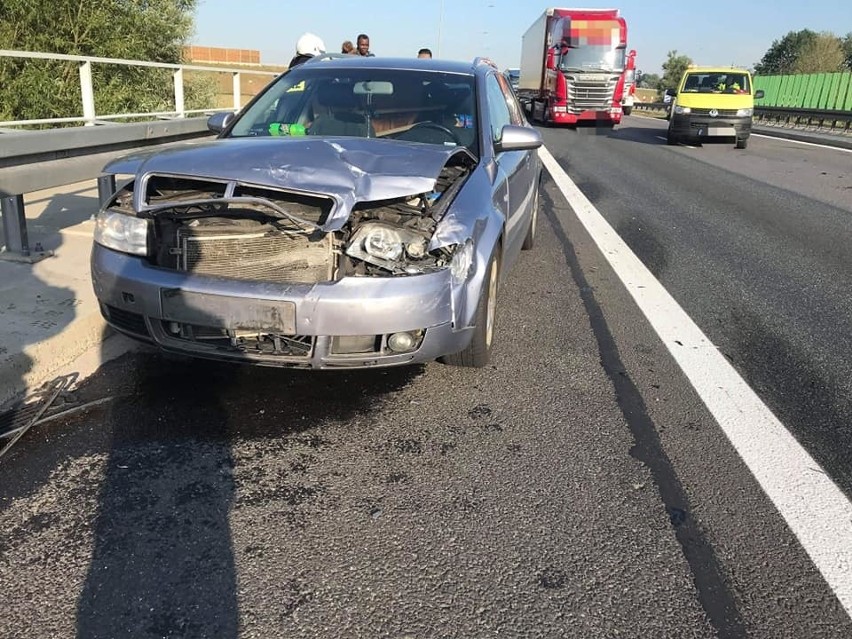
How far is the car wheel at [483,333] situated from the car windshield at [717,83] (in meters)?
18.7

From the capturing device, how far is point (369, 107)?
15.5 ft

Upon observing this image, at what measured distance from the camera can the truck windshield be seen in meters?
23.8

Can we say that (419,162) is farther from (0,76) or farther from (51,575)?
(0,76)

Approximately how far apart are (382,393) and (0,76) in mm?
11829

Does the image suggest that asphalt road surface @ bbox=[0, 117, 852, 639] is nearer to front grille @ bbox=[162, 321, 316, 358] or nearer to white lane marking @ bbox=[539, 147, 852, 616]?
white lane marking @ bbox=[539, 147, 852, 616]

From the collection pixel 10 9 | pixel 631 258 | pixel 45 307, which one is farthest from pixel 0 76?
pixel 631 258

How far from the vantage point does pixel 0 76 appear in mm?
12125

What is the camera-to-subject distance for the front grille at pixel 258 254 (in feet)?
10.6

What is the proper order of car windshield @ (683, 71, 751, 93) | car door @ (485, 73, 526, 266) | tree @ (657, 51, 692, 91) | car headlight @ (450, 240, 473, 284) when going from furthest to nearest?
1. tree @ (657, 51, 692, 91)
2. car windshield @ (683, 71, 751, 93)
3. car door @ (485, 73, 526, 266)
4. car headlight @ (450, 240, 473, 284)

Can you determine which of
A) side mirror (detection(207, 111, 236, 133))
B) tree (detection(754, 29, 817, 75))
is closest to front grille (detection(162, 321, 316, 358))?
side mirror (detection(207, 111, 236, 133))

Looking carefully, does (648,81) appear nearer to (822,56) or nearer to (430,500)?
(822,56)

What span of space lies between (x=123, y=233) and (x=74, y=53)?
12272 millimetres

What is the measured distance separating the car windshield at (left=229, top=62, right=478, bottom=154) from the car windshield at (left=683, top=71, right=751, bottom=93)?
17.6 meters

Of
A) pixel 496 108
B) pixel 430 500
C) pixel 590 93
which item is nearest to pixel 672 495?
pixel 430 500
